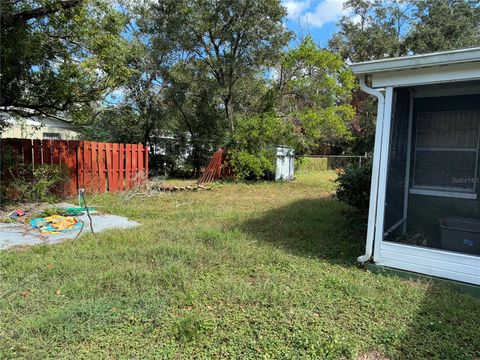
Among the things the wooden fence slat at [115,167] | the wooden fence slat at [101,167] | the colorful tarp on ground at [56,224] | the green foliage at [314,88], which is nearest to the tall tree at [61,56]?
the wooden fence slat at [101,167]

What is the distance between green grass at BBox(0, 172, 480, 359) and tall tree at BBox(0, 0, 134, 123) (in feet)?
13.3

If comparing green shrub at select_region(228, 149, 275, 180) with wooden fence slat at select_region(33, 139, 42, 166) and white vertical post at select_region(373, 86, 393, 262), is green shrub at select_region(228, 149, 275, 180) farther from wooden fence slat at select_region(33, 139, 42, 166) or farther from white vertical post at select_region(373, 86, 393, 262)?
white vertical post at select_region(373, 86, 393, 262)

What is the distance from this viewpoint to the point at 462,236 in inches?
140

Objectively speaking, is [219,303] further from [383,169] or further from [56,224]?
[56,224]

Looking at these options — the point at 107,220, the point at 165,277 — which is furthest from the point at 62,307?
the point at 107,220

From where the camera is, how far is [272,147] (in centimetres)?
1288

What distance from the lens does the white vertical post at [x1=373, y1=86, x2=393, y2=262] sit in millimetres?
3662

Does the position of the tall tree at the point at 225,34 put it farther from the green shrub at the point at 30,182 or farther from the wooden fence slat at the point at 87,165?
the green shrub at the point at 30,182

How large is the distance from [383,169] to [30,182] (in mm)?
6922

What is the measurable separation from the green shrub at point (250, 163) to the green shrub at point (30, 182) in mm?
6615

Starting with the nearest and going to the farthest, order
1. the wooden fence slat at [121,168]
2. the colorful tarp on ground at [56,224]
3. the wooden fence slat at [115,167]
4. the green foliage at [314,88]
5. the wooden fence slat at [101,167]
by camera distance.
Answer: the colorful tarp on ground at [56,224]
the wooden fence slat at [101,167]
the wooden fence slat at [115,167]
the wooden fence slat at [121,168]
the green foliage at [314,88]

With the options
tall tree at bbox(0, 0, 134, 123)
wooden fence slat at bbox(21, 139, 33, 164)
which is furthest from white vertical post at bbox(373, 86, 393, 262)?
wooden fence slat at bbox(21, 139, 33, 164)

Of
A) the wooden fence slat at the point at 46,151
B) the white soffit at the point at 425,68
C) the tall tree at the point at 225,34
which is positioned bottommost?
the wooden fence slat at the point at 46,151

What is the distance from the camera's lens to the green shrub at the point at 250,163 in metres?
12.5
